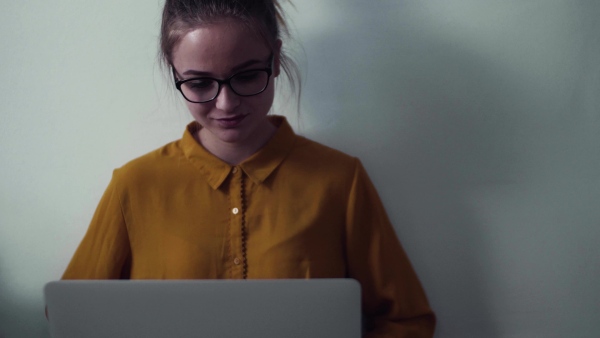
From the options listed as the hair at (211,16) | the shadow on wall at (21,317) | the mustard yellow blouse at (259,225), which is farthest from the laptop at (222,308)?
the shadow on wall at (21,317)

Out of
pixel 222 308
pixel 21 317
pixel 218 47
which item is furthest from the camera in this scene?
pixel 21 317

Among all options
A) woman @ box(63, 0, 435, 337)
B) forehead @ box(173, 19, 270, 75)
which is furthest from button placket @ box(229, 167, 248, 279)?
forehead @ box(173, 19, 270, 75)

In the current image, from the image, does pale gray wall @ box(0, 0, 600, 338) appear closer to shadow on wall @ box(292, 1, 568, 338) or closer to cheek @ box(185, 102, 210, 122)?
shadow on wall @ box(292, 1, 568, 338)

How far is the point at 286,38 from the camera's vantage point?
115cm

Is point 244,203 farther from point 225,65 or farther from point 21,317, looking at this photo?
point 21,317

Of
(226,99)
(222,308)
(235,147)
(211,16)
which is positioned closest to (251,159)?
(235,147)

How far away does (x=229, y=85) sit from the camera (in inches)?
36.4

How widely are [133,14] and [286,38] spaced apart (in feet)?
1.08

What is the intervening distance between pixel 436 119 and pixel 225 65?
476 millimetres

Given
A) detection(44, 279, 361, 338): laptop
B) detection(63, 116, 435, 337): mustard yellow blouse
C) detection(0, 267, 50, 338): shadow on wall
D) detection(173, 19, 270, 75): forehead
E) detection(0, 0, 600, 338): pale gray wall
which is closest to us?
detection(44, 279, 361, 338): laptop

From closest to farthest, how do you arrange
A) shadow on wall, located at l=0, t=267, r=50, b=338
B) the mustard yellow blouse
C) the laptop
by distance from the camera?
the laptop
the mustard yellow blouse
shadow on wall, located at l=0, t=267, r=50, b=338

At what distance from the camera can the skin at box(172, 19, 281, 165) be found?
0.91 meters

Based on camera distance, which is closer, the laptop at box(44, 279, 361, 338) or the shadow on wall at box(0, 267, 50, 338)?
the laptop at box(44, 279, 361, 338)

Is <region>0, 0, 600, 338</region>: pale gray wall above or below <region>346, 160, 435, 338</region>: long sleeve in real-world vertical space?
above
